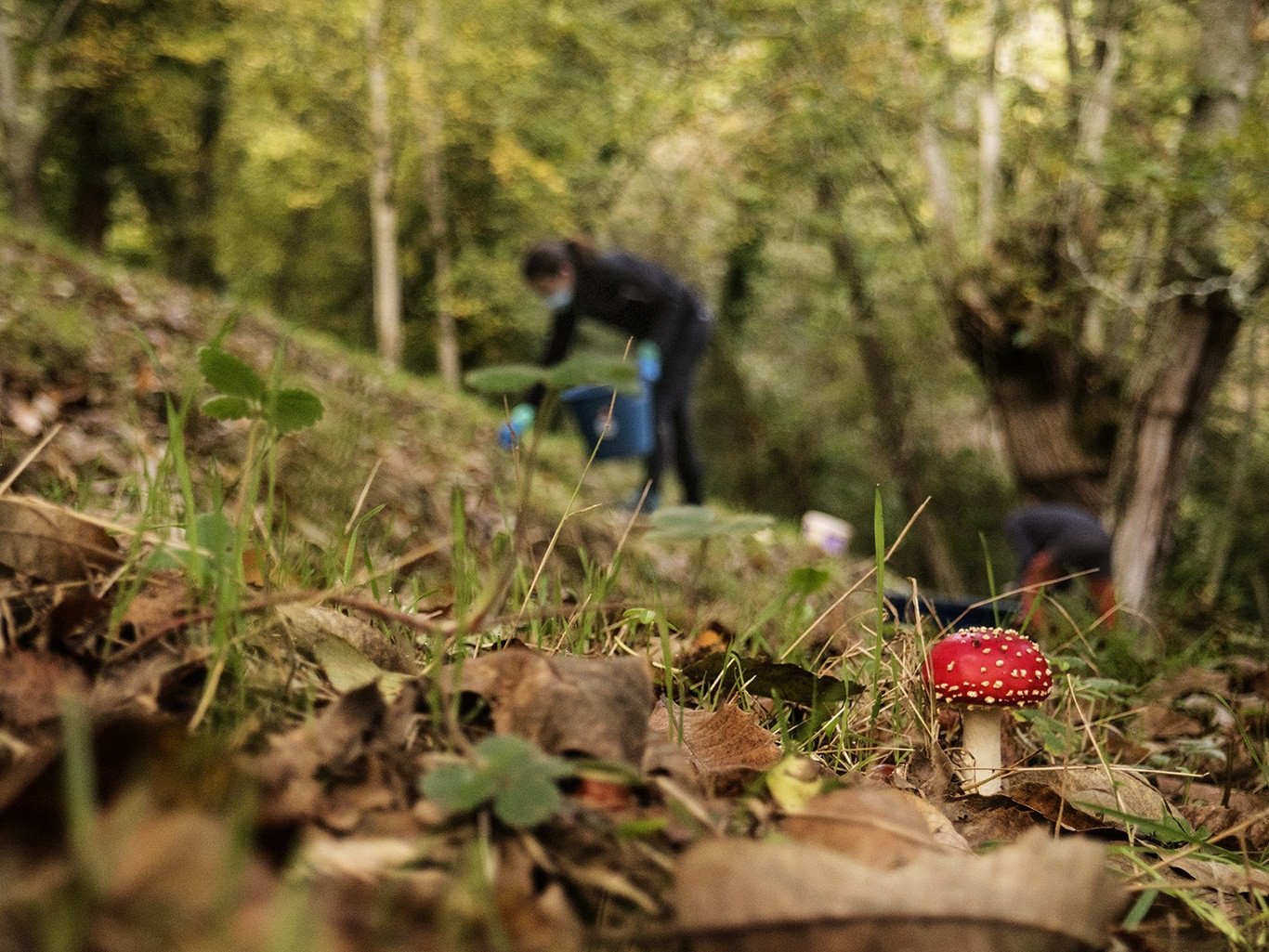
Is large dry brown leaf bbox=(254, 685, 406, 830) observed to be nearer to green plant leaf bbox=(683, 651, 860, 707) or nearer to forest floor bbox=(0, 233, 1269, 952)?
forest floor bbox=(0, 233, 1269, 952)

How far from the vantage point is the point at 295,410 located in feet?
3.34

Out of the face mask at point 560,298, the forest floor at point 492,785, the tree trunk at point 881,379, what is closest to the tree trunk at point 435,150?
the tree trunk at point 881,379

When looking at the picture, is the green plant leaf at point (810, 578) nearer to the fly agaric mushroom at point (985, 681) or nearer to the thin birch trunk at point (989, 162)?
the fly agaric mushroom at point (985, 681)

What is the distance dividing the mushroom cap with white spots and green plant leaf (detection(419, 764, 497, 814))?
28.6 inches

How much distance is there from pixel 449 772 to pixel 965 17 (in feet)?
28.0

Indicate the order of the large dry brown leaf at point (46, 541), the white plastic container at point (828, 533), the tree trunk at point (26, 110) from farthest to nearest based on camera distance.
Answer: the tree trunk at point (26, 110) < the white plastic container at point (828, 533) < the large dry brown leaf at point (46, 541)

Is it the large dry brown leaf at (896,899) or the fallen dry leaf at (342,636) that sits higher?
the large dry brown leaf at (896,899)

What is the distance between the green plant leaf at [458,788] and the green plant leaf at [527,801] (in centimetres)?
1

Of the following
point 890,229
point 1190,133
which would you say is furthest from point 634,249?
point 1190,133

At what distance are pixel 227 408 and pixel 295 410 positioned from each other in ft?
0.25

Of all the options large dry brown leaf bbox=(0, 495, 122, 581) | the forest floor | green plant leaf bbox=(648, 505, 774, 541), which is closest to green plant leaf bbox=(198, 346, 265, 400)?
the forest floor

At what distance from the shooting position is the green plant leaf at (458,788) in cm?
61

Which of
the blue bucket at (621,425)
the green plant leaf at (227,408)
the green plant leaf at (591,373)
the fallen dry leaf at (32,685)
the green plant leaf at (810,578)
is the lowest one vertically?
the blue bucket at (621,425)

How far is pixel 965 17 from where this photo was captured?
24.8 ft
